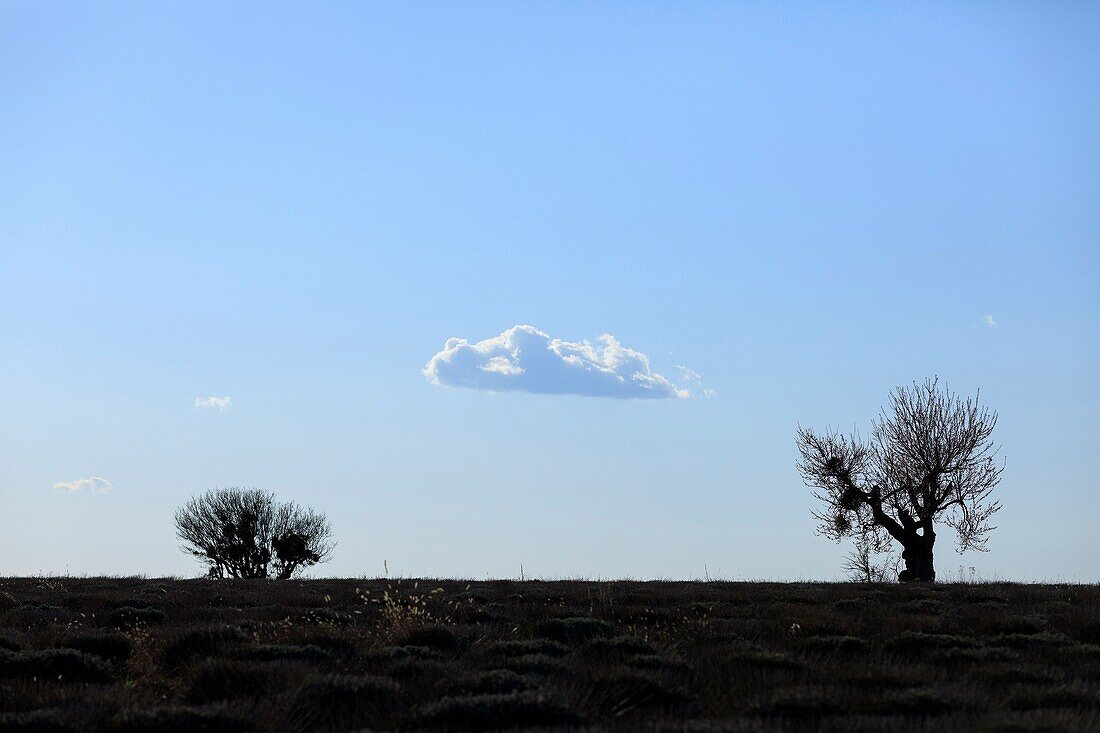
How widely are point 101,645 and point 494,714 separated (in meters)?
6.63

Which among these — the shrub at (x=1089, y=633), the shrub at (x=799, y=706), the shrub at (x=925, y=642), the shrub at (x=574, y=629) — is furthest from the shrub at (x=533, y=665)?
the shrub at (x=1089, y=633)

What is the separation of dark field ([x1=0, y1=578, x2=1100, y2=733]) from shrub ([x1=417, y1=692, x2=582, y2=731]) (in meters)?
0.02

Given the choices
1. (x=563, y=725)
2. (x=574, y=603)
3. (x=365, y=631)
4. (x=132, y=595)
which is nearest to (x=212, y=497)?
(x=132, y=595)

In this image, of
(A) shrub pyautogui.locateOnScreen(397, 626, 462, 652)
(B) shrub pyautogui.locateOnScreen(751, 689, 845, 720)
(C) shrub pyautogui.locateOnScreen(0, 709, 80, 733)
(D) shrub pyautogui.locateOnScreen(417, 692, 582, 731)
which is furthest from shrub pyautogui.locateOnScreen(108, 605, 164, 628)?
(B) shrub pyautogui.locateOnScreen(751, 689, 845, 720)

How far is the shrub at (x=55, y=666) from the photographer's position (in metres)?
9.96

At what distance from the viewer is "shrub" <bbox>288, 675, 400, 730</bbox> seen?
7652mm

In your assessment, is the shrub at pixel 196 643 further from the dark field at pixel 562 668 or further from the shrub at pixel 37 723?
the shrub at pixel 37 723

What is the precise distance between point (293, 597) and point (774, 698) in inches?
508

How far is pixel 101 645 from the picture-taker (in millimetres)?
11656

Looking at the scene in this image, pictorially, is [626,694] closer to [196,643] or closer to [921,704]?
[921,704]

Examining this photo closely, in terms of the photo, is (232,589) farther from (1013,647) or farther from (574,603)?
(1013,647)

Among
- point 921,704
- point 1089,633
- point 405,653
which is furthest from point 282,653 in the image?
point 1089,633

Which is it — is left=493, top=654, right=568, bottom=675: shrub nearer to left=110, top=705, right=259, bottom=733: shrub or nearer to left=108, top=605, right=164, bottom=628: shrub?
left=110, top=705, right=259, bottom=733: shrub

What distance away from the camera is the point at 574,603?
16.5 metres
